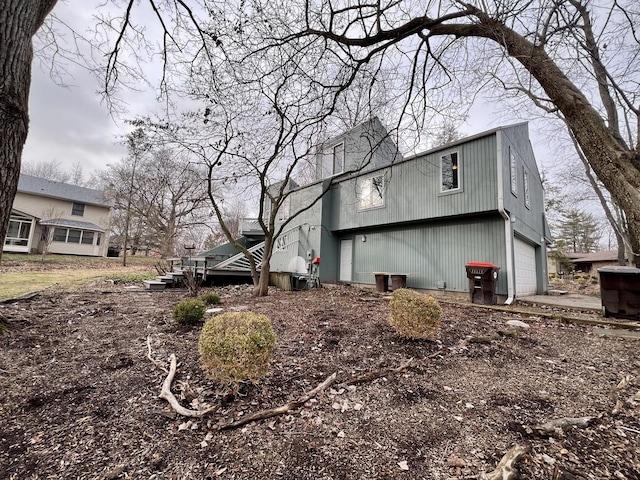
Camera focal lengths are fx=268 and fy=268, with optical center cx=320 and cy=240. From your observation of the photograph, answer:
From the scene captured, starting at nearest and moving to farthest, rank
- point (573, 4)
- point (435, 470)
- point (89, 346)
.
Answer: point (435, 470) < point (573, 4) < point (89, 346)

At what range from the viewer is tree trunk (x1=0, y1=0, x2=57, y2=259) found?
5.72 ft

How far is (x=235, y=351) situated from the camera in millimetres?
2287

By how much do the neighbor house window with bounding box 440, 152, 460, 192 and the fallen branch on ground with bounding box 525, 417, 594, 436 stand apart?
7274 millimetres

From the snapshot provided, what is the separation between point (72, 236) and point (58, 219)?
1.56 m

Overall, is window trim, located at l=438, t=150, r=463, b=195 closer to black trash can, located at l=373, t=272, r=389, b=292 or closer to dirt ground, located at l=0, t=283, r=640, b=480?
black trash can, located at l=373, t=272, r=389, b=292

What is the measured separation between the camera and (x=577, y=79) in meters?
4.31

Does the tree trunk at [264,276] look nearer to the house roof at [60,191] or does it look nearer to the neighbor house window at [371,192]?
the neighbor house window at [371,192]

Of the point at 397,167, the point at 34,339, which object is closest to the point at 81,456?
the point at 34,339

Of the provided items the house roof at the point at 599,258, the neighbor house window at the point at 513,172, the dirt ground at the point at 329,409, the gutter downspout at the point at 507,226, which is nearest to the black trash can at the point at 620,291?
the gutter downspout at the point at 507,226

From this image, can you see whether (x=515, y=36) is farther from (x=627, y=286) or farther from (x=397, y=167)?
(x=397, y=167)

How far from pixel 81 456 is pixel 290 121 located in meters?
7.38

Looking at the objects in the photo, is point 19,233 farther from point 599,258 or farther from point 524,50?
point 599,258

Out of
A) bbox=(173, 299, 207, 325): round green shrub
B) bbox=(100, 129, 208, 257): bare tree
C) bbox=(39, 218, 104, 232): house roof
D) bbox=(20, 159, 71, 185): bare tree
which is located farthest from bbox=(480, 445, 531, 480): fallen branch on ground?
bbox=(20, 159, 71, 185): bare tree

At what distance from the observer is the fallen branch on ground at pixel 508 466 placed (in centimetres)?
152
